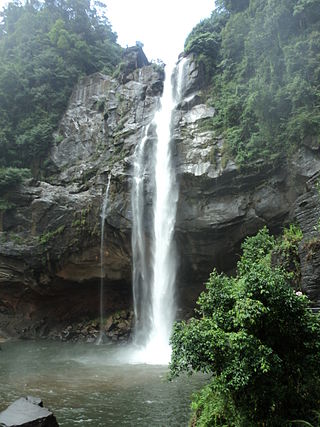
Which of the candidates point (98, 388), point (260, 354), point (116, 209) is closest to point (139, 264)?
point (116, 209)

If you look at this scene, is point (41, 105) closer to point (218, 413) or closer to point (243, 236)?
point (243, 236)

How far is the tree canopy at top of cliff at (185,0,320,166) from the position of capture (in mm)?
14578

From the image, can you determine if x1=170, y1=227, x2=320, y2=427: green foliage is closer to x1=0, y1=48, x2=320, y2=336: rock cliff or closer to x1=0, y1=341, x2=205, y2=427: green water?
x1=0, y1=341, x2=205, y2=427: green water

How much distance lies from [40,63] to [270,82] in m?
18.1

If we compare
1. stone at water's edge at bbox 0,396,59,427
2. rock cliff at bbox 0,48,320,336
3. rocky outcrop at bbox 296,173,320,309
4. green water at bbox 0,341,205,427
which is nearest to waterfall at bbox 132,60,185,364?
rock cliff at bbox 0,48,320,336

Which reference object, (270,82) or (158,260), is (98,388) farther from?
(270,82)

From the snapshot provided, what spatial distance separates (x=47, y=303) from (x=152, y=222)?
26.9ft

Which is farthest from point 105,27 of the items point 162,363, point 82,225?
point 162,363

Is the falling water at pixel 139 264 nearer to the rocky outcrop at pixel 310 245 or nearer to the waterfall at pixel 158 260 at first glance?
the waterfall at pixel 158 260

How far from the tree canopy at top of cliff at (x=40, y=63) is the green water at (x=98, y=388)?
1013 centimetres

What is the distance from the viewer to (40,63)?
26.8m

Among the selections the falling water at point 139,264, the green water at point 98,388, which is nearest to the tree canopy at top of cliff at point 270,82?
the falling water at point 139,264

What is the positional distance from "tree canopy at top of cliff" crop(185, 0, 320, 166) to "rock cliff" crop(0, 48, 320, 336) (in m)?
0.68

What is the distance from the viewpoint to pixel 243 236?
15812mm
